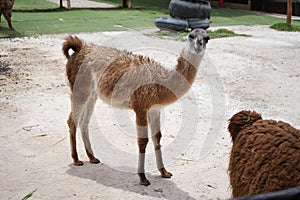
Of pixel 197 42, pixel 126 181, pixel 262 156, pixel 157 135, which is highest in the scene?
pixel 197 42

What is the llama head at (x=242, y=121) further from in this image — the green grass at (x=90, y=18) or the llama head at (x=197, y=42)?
the green grass at (x=90, y=18)

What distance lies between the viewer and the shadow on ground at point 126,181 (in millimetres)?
3547

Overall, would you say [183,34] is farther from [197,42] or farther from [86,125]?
[197,42]

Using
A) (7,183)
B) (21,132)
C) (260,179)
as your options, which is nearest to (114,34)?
(21,132)

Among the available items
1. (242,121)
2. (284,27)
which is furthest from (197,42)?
(284,27)

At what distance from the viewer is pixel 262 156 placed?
224cm

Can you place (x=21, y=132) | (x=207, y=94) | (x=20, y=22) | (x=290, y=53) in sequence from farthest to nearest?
(x=20, y=22), (x=290, y=53), (x=207, y=94), (x=21, y=132)

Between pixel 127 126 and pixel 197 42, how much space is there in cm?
177

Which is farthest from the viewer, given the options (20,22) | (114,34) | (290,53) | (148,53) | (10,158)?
(20,22)

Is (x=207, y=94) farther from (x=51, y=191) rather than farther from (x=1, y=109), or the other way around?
(x=51, y=191)

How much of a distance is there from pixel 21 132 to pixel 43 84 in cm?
180

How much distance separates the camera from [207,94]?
613 cm

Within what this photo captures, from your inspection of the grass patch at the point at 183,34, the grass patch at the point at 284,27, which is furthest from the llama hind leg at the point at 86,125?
the grass patch at the point at 284,27

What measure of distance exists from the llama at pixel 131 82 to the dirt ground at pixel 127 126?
23 cm
